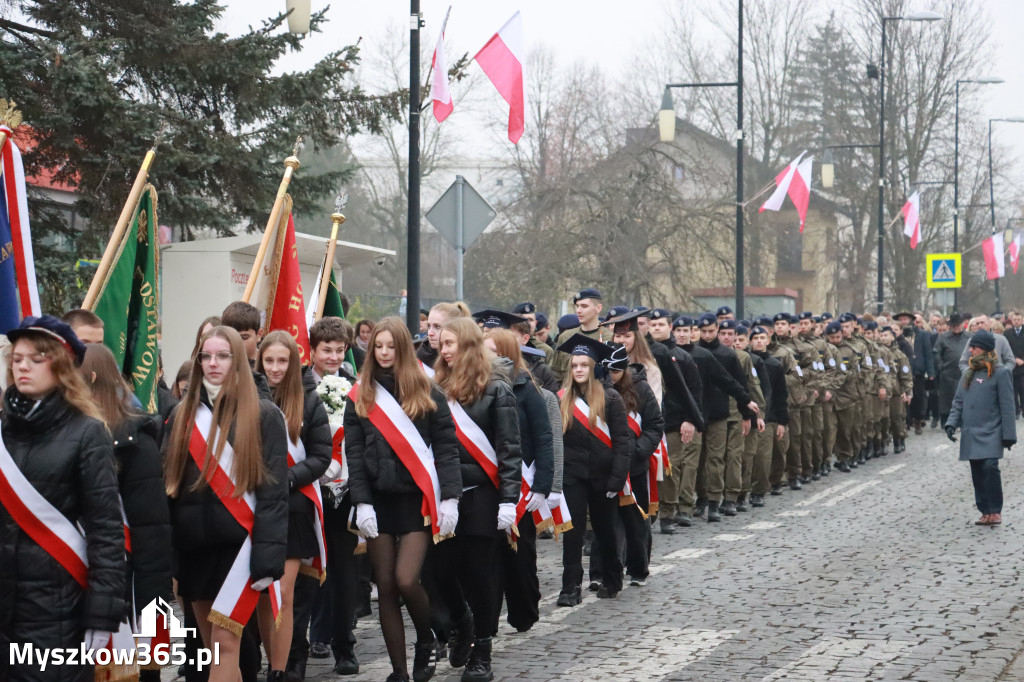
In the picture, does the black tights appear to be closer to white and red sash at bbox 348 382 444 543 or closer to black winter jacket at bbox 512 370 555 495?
white and red sash at bbox 348 382 444 543

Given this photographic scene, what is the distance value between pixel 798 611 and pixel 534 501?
2.10 metres

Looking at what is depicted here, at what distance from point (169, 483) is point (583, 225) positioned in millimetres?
24621

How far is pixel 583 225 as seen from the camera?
30141 mm

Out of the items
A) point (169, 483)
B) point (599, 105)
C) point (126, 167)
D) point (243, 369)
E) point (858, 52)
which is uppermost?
point (858, 52)

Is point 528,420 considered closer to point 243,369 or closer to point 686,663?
point 686,663

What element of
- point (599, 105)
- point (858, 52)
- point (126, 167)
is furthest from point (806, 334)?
point (858, 52)

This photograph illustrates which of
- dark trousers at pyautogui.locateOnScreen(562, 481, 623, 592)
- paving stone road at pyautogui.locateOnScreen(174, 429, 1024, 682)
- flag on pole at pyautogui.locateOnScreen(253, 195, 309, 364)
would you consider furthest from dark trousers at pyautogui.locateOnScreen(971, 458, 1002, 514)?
flag on pole at pyautogui.locateOnScreen(253, 195, 309, 364)

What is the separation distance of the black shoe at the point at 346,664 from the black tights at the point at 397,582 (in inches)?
20.1

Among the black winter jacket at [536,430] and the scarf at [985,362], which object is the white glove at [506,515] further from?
the scarf at [985,362]

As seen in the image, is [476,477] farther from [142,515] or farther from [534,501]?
[142,515]

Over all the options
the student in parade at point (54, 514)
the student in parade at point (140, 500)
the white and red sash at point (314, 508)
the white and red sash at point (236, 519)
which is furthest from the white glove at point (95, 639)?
the white and red sash at point (314, 508)

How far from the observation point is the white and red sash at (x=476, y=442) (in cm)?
727

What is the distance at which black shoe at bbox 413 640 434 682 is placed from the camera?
699 centimetres

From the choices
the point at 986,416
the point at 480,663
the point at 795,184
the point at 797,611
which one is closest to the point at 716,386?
the point at 986,416
